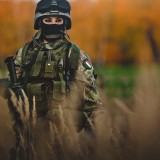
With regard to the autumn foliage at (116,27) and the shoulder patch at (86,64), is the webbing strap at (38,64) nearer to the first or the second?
the shoulder patch at (86,64)

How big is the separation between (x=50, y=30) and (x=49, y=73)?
323 millimetres

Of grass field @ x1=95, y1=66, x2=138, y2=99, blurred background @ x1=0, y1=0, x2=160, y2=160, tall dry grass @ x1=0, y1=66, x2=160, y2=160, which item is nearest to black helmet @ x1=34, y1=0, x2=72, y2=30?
tall dry grass @ x1=0, y1=66, x2=160, y2=160

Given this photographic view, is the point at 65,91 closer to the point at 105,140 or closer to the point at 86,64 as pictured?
the point at 86,64

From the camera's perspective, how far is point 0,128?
3.03 m

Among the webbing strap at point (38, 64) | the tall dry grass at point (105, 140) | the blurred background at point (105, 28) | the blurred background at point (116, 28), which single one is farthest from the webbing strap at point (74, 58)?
the blurred background at point (116, 28)

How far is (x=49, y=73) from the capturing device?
3.70 meters

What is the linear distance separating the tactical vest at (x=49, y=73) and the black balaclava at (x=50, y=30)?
0.44 feet

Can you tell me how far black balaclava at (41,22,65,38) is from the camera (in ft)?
12.6

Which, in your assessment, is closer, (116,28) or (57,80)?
(57,80)

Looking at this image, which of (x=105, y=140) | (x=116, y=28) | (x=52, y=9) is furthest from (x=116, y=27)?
(x=105, y=140)

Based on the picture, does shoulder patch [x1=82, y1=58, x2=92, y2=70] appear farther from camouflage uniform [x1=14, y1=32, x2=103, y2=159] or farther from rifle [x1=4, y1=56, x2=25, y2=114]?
rifle [x1=4, y1=56, x2=25, y2=114]

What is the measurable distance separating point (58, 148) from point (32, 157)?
17 cm

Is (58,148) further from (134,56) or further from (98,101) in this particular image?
(134,56)

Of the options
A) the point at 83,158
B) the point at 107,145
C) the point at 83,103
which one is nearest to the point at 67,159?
the point at 83,158
